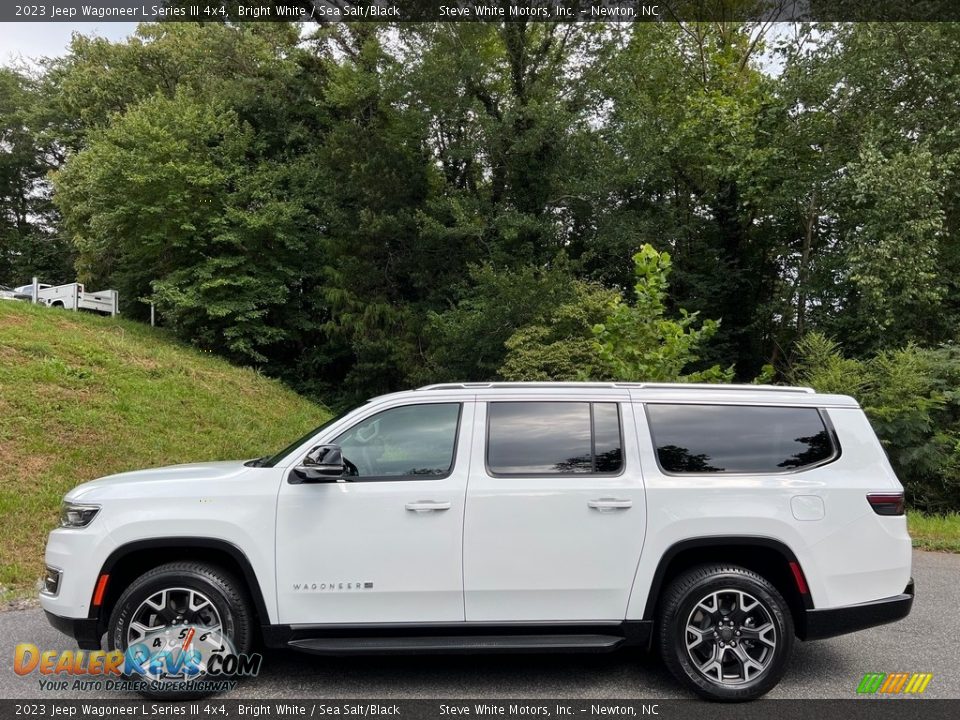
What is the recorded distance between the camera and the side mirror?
13.7 ft

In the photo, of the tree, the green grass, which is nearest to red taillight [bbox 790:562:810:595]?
the green grass

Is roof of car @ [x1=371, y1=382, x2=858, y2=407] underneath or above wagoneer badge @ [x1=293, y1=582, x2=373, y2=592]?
above

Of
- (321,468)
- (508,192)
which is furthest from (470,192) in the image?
(321,468)

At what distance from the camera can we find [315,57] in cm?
2544

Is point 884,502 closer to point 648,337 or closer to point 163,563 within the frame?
point 163,563

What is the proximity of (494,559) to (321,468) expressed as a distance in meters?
1.18

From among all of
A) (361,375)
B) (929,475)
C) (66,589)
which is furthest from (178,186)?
(929,475)

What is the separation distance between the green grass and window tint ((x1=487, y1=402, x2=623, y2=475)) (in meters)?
5.98

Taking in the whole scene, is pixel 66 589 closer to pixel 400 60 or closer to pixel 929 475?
pixel 929 475

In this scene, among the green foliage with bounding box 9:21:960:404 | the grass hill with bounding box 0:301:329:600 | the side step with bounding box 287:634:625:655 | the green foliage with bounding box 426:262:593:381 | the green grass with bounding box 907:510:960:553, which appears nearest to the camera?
the side step with bounding box 287:634:625:655

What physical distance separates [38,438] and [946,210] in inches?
720

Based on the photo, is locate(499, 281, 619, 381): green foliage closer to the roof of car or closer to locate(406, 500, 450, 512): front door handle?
the roof of car

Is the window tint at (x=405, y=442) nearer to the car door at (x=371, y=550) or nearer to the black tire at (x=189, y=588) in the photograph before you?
the car door at (x=371, y=550)

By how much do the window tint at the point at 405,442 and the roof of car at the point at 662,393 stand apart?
0.13m
